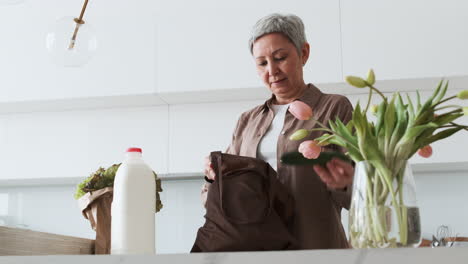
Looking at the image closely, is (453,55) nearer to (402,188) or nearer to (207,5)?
(207,5)

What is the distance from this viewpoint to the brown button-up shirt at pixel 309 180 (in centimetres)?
146

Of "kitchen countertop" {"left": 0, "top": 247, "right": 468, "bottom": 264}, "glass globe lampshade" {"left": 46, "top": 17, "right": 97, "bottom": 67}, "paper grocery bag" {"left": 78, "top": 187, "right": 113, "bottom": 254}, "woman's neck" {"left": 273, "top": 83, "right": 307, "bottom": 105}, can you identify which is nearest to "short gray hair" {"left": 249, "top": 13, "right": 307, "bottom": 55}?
"woman's neck" {"left": 273, "top": 83, "right": 307, "bottom": 105}

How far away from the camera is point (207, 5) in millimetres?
2924

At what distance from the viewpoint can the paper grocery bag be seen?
1.36 meters

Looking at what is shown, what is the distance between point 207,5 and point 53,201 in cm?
137

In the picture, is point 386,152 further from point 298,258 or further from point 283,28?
point 283,28

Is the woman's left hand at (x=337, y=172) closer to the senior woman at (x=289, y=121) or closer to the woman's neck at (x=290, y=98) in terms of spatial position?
the senior woman at (x=289, y=121)

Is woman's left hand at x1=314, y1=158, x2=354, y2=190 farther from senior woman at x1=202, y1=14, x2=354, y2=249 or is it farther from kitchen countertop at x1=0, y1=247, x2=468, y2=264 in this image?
senior woman at x1=202, y1=14, x2=354, y2=249

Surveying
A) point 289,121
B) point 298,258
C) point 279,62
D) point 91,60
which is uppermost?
point 91,60

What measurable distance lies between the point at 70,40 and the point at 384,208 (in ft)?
3.75

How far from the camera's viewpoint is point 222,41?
2.88 metres

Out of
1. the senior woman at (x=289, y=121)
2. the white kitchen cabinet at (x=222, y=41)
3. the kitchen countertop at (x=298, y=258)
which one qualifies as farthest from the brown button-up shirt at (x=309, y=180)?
the white kitchen cabinet at (x=222, y=41)

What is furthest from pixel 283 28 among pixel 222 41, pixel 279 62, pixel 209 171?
pixel 222 41

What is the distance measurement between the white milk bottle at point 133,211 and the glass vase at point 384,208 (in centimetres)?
39
